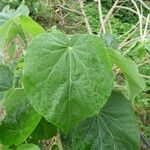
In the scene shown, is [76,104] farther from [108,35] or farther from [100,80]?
[108,35]

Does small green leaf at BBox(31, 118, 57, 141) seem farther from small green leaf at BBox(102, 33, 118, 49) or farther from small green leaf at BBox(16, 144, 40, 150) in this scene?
small green leaf at BBox(102, 33, 118, 49)

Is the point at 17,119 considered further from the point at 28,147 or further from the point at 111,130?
the point at 111,130

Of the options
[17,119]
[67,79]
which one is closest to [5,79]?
[17,119]

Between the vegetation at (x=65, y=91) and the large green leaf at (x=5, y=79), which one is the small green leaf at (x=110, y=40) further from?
the large green leaf at (x=5, y=79)

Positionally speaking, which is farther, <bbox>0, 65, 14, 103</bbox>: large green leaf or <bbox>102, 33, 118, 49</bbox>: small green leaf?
<bbox>102, 33, 118, 49</bbox>: small green leaf

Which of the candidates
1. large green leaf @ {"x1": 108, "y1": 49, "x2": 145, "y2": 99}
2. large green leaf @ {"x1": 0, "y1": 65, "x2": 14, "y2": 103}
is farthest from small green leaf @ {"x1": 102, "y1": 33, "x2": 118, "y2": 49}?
large green leaf @ {"x1": 0, "y1": 65, "x2": 14, "y2": 103}

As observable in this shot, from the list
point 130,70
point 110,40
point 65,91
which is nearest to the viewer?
point 65,91
